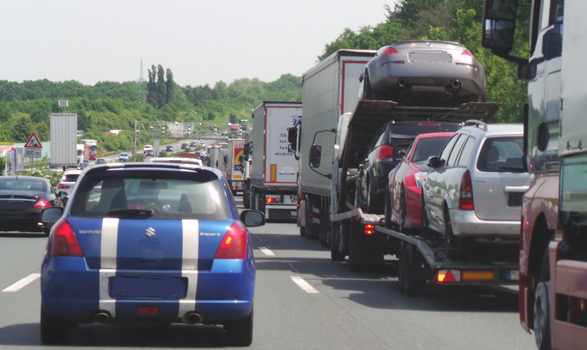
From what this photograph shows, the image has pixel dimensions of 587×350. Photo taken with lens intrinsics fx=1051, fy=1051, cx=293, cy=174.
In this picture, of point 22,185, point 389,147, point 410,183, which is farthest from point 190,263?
point 22,185

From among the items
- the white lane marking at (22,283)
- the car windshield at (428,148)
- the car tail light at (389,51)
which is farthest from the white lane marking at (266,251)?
the car windshield at (428,148)

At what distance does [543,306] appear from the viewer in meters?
6.69

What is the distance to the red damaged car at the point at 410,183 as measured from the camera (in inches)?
543

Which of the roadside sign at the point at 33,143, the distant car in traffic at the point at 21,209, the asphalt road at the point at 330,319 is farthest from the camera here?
the roadside sign at the point at 33,143

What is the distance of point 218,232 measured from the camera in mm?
8211

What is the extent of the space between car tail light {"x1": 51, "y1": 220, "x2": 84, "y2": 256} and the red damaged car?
21.4 feet

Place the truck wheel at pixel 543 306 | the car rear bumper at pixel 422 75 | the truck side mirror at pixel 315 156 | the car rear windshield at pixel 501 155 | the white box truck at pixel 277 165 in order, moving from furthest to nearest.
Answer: the white box truck at pixel 277 165, the truck side mirror at pixel 315 156, the car rear bumper at pixel 422 75, the car rear windshield at pixel 501 155, the truck wheel at pixel 543 306

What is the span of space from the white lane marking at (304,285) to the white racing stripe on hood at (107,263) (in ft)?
17.6

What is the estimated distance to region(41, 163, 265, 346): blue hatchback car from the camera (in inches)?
316

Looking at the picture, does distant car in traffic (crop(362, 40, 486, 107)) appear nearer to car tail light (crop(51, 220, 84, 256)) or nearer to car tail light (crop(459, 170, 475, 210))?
car tail light (crop(459, 170, 475, 210))

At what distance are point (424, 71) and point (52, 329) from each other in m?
9.18

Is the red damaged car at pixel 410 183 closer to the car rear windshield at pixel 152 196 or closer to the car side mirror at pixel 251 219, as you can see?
the car side mirror at pixel 251 219

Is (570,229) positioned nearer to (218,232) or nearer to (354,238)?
(218,232)

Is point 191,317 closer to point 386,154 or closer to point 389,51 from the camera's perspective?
point 386,154
